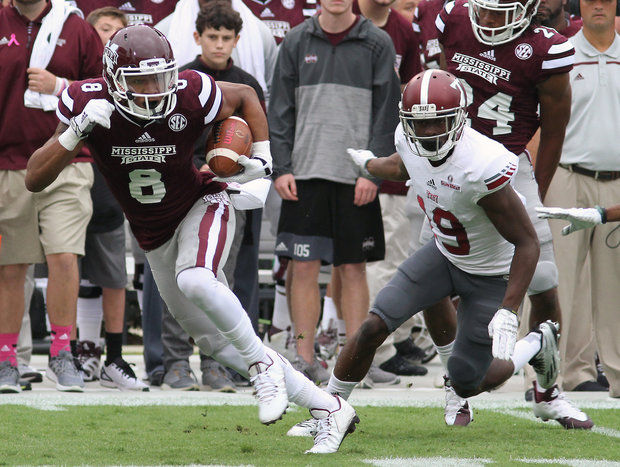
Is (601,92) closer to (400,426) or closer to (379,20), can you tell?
(379,20)

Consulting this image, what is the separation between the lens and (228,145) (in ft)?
14.9

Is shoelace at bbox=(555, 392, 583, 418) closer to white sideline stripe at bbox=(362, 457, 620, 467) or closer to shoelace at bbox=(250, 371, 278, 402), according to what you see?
white sideline stripe at bbox=(362, 457, 620, 467)

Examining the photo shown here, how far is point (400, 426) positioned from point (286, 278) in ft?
7.58

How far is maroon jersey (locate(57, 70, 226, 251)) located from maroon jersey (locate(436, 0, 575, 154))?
134 centimetres

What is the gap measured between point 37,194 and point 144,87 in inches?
84.8

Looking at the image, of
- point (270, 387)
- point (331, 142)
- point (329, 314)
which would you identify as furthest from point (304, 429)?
point (329, 314)

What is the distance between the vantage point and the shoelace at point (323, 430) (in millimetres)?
4305

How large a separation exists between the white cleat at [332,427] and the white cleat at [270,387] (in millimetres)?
288

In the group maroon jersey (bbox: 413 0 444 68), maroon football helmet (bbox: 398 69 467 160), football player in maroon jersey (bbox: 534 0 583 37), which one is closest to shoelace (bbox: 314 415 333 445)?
maroon football helmet (bbox: 398 69 467 160)

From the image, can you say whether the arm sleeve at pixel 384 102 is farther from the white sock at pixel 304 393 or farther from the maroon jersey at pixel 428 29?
the white sock at pixel 304 393

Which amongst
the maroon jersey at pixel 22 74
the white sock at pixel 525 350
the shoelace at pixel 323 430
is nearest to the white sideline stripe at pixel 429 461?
the shoelace at pixel 323 430

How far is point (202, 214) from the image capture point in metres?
4.55

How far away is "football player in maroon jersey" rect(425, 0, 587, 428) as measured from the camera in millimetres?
5043

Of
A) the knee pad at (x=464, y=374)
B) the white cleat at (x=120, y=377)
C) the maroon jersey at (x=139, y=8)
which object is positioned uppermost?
the maroon jersey at (x=139, y=8)
